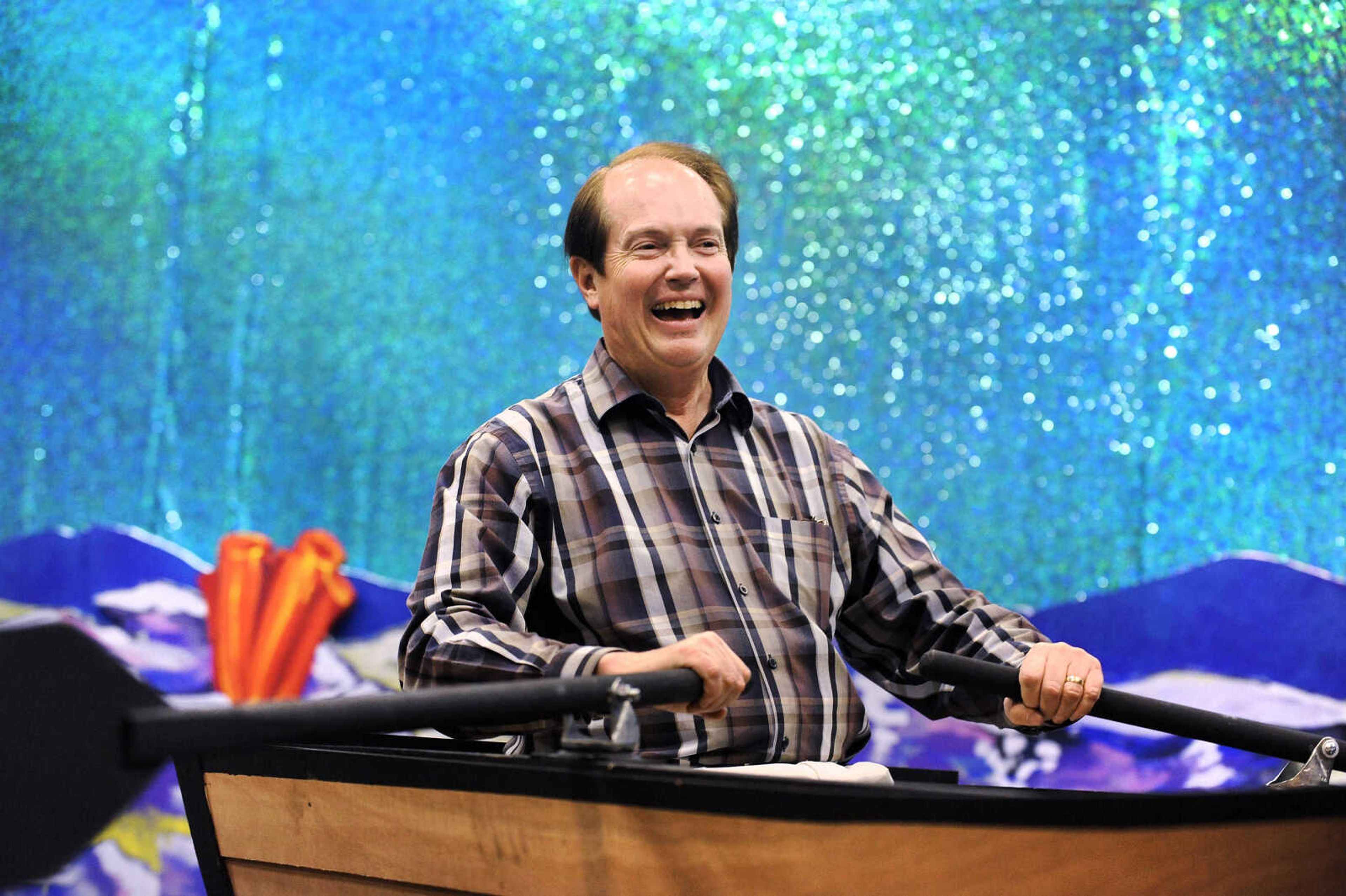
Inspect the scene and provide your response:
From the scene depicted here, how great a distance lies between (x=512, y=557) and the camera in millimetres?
1373

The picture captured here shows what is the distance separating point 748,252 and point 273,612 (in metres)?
1.23

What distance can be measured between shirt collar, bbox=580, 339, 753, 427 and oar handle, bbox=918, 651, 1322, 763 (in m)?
0.47

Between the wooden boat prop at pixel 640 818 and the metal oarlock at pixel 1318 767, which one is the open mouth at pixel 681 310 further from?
the metal oarlock at pixel 1318 767

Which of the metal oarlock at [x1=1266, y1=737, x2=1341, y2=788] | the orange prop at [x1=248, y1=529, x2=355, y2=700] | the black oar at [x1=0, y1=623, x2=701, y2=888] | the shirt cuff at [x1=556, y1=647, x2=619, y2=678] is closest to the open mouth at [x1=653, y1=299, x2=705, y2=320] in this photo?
the shirt cuff at [x1=556, y1=647, x2=619, y2=678]

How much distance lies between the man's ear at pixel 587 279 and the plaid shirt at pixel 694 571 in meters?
0.07

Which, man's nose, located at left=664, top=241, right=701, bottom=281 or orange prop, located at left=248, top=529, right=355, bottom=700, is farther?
orange prop, located at left=248, top=529, right=355, bottom=700

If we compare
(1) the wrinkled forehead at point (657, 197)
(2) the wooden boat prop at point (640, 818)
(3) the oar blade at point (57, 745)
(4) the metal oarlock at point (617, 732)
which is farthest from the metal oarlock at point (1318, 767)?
(3) the oar blade at point (57, 745)

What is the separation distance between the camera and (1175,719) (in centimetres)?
127

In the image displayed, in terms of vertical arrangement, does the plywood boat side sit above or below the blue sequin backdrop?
below

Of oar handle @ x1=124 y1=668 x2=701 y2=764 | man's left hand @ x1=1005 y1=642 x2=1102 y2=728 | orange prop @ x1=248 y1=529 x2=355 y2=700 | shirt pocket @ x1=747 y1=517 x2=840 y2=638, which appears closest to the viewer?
oar handle @ x1=124 y1=668 x2=701 y2=764

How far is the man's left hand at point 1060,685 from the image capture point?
1.30 m

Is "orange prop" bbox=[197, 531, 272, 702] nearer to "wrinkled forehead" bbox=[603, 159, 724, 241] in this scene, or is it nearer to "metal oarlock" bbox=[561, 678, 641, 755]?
→ "wrinkled forehead" bbox=[603, 159, 724, 241]

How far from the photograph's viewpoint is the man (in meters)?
1.32

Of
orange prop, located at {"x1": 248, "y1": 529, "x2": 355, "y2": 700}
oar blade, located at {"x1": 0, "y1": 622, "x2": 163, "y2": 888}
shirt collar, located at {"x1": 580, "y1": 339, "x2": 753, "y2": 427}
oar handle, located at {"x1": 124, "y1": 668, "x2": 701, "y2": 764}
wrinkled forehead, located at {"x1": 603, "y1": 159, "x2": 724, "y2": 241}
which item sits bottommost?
oar blade, located at {"x1": 0, "y1": 622, "x2": 163, "y2": 888}
